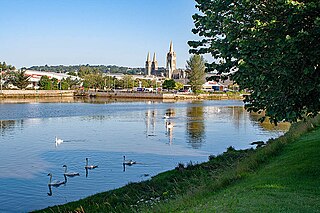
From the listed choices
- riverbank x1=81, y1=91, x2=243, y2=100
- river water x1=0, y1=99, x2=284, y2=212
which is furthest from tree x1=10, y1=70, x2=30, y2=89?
river water x1=0, y1=99, x2=284, y2=212

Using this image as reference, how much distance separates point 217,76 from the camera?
1295 centimetres

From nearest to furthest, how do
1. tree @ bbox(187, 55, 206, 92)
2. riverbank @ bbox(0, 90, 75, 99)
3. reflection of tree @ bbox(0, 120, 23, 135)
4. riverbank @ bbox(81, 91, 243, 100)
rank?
reflection of tree @ bbox(0, 120, 23, 135) → riverbank @ bbox(0, 90, 75, 99) → riverbank @ bbox(81, 91, 243, 100) → tree @ bbox(187, 55, 206, 92)

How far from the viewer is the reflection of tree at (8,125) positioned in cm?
4414

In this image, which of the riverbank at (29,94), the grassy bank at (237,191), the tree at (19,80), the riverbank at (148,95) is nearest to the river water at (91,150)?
the grassy bank at (237,191)

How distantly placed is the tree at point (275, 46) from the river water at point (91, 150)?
1134 cm

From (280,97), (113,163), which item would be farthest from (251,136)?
(280,97)

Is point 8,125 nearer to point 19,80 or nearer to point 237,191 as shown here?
point 237,191

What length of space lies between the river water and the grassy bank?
270cm

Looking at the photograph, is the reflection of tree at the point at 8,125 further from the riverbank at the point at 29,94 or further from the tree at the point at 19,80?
the tree at the point at 19,80

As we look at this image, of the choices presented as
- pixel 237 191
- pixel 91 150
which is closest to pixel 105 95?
pixel 91 150

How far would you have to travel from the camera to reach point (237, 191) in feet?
38.1

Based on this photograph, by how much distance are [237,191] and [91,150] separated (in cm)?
2169

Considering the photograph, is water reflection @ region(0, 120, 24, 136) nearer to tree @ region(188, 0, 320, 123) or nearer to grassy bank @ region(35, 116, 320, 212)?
grassy bank @ region(35, 116, 320, 212)

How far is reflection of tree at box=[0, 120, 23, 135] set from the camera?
44138mm
